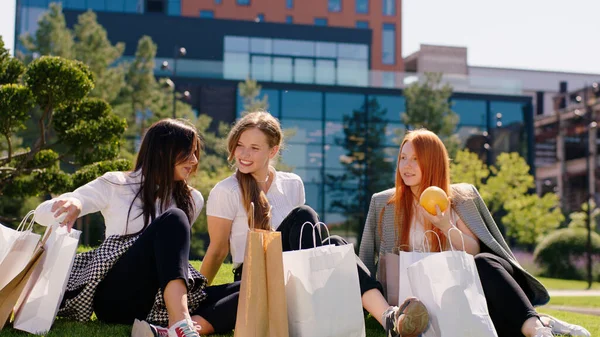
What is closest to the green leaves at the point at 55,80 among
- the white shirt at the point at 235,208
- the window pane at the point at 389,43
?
the white shirt at the point at 235,208

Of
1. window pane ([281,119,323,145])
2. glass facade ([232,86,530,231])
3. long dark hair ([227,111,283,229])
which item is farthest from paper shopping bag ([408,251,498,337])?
window pane ([281,119,323,145])

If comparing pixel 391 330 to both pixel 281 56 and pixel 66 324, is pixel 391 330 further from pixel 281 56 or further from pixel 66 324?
pixel 281 56

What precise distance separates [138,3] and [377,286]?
34.8 m

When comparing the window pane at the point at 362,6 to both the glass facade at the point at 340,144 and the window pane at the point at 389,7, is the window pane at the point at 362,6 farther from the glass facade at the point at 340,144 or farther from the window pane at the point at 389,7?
the glass facade at the point at 340,144

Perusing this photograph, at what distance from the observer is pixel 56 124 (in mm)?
10039

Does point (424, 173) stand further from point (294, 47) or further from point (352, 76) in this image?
point (294, 47)

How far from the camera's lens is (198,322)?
12.2ft

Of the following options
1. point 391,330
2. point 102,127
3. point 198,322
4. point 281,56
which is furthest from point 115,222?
point 281,56

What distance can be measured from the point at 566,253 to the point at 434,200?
2343 cm

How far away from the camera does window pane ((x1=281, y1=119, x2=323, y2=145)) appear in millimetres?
30219

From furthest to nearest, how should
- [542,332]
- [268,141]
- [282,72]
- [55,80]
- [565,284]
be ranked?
[282,72] → [565,284] → [55,80] → [268,141] → [542,332]

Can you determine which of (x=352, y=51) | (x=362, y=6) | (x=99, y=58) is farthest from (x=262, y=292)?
(x=362, y=6)

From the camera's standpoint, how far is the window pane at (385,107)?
3056 cm

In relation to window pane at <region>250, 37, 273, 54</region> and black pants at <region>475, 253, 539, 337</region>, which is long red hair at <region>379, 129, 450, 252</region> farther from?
window pane at <region>250, 37, 273, 54</region>
